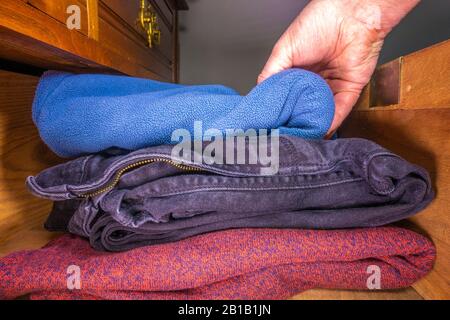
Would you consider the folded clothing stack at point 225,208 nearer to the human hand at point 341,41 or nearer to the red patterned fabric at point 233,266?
the red patterned fabric at point 233,266

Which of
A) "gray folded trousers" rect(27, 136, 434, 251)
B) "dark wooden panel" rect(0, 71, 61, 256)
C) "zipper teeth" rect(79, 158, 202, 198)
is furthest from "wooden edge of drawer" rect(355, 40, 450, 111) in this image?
"dark wooden panel" rect(0, 71, 61, 256)

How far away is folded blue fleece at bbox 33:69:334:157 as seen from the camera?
338 mm

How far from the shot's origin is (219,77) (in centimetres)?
151

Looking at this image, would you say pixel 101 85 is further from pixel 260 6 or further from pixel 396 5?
pixel 260 6

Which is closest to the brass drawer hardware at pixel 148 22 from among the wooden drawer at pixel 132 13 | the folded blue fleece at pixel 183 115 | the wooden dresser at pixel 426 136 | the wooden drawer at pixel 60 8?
the wooden drawer at pixel 132 13

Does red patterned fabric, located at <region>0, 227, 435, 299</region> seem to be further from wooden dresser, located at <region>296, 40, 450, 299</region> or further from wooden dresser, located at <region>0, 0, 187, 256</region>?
wooden dresser, located at <region>0, 0, 187, 256</region>

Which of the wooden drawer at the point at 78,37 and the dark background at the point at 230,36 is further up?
the dark background at the point at 230,36

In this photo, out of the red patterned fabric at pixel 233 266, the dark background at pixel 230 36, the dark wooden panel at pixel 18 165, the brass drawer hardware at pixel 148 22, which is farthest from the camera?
the dark background at pixel 230 36

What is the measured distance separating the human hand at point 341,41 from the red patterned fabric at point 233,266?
9.3 inches

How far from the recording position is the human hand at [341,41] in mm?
467

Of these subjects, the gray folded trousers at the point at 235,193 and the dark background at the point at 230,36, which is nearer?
the gray folded trousers at the point at 235,193

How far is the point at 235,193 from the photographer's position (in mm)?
311
